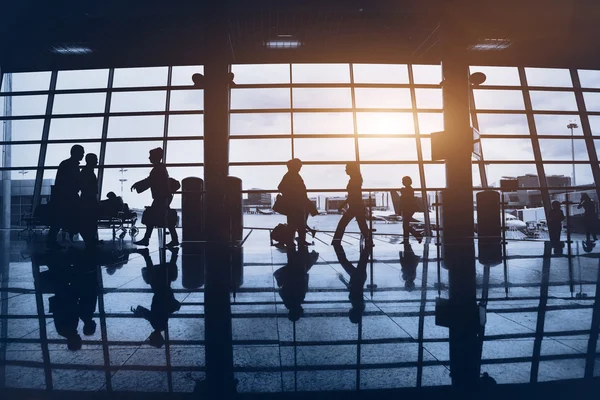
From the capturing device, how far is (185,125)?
418 inches

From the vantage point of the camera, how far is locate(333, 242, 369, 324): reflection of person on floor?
2.11m

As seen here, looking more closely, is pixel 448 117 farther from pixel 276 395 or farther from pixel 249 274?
pixel 276 395

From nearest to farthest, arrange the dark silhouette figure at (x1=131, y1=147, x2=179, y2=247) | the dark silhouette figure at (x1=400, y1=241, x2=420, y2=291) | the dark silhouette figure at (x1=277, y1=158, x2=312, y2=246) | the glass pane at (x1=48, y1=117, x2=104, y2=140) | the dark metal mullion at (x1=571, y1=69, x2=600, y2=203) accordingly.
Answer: the dark silhouette figure at (x1=400, y1=241, x2=420, y2=291)
the dark silhouette figure at (x1=131, y1=147, x2=179, y2=247)
the dark silhouette figure at (x1=277, y1=158, x2=312, y2=246)
the glass pane at (x1=48, y1=117, x2=104, y2=140)
the dark metal mullion at (x1=571, y1=69, x2=600, y2=203)

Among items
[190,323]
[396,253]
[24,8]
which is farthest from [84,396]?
[24,8]

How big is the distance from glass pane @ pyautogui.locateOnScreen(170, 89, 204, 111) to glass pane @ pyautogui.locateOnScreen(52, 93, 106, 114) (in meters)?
2.25

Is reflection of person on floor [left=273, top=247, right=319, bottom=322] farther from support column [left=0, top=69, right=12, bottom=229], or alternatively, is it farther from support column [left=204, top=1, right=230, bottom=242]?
support column [left=0, top=69, right=12, bottom=229]

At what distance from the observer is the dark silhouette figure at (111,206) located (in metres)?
8.65

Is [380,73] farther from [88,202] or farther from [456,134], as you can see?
[88,202]

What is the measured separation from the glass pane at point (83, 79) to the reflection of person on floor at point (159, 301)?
9.57 m

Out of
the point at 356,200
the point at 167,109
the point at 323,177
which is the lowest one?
the point at 356,200

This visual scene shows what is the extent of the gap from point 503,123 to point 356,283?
34.7ft

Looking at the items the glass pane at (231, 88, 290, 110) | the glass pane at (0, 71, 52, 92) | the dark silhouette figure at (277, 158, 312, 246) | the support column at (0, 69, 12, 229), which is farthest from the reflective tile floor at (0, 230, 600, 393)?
the glass pane at (0, 71, 52, 92)

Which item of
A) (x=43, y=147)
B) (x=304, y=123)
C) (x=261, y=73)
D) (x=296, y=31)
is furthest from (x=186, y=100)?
(x=43, y=147)

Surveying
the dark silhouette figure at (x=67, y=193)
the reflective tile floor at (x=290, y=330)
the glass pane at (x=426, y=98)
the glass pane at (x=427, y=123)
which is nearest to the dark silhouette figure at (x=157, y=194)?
the dark silhouette figure at (x=67, y=193)
